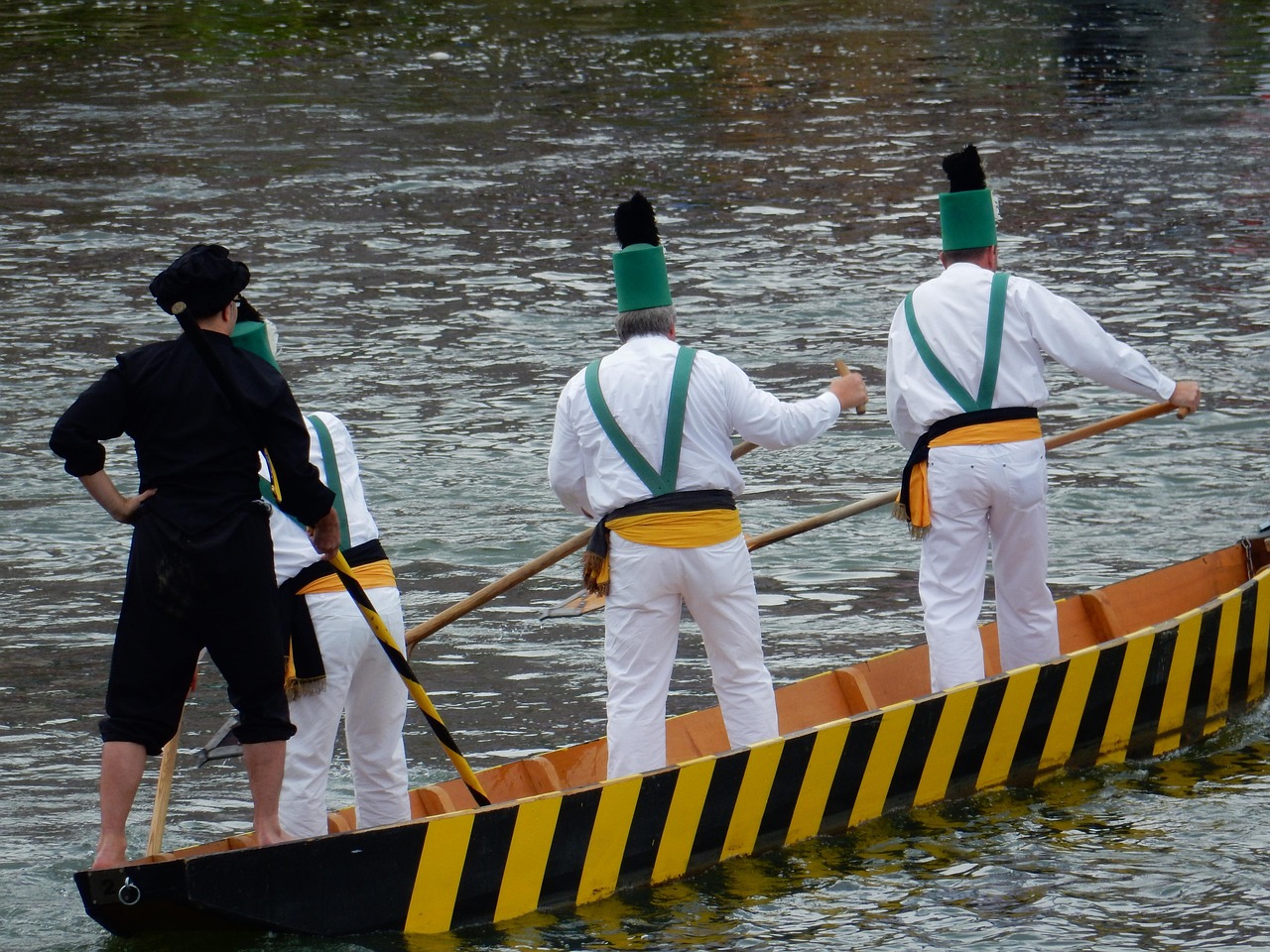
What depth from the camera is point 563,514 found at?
12477 mm

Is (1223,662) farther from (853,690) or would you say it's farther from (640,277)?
(640,277)

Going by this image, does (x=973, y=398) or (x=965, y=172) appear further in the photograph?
(x=965, y=172)

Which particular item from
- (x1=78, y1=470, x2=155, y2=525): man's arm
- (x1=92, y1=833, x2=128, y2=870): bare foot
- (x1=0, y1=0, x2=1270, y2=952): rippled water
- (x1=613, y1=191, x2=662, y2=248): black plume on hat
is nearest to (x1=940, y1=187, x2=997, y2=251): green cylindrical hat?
(x1=613, y1=191, x2=662, y2=248): black plume on hat

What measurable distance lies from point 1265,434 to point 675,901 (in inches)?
311

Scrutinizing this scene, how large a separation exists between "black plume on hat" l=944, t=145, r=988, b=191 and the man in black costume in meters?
3.10

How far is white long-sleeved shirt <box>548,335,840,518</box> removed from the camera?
7.18 metres

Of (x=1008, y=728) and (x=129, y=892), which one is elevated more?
(x=129, y=892)

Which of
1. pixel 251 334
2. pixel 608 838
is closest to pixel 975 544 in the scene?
pixel 608 838

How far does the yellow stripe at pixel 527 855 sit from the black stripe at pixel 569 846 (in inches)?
0.9

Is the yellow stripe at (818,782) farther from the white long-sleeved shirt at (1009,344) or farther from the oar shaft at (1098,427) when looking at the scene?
the oar shaft at (1098,427)

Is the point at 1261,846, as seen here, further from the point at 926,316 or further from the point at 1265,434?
the point at 1265,434

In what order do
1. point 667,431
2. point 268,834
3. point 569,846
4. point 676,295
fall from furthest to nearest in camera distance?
1. point 676,295
2. point 667,431
3. point 569,846
4. point 268,834

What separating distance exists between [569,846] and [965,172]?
3.15 metres

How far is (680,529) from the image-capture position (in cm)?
720
